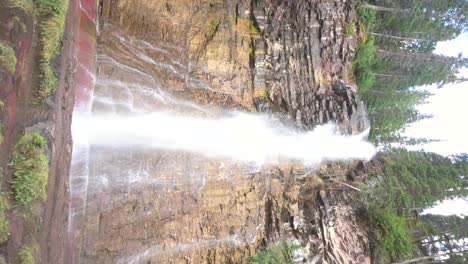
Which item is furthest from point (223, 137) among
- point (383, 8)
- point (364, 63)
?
point (383, 8)

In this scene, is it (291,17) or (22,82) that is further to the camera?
(291,17)

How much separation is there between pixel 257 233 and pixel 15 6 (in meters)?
10.4

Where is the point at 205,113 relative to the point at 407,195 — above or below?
above

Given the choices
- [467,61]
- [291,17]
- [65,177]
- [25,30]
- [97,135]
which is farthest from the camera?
[467,61]

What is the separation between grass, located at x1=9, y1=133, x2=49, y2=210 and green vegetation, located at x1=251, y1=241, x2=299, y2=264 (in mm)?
7962

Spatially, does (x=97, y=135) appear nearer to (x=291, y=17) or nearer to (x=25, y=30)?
(x=25, y=30)

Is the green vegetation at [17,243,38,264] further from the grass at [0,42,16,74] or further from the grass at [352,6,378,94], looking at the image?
the grass at [352,6,378,94]

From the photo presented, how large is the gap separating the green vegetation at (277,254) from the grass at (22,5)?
10.2m

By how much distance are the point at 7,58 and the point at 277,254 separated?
1038 cm

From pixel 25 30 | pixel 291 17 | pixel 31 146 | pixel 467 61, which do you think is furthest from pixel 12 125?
pixel 467 61

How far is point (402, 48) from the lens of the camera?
2061 centimetres

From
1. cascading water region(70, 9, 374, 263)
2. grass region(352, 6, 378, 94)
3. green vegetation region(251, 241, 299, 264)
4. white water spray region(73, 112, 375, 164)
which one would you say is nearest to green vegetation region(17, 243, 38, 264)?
cascading water region(70, 9, 374, 263)

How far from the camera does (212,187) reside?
13922 millimetres

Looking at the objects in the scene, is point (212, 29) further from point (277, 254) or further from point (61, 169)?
point (277, 254)
